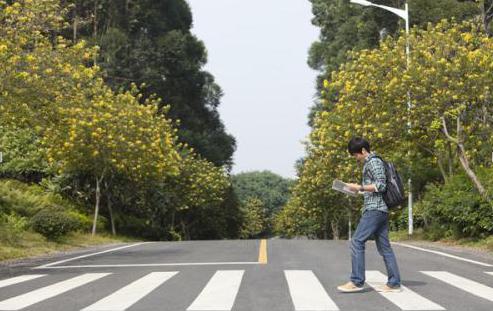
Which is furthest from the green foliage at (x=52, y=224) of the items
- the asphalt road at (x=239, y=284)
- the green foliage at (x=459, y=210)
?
the green foliage at (x=459, y=210)

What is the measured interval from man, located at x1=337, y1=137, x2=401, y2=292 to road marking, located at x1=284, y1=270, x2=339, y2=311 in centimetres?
38

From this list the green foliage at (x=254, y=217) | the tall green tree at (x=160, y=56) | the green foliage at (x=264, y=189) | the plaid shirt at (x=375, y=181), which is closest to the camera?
the plaid shirt at (x=375, y=181)

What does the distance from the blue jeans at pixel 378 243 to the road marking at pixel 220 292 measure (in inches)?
58.9

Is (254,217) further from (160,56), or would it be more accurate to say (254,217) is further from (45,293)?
(45,293)

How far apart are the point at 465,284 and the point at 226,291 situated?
322cm

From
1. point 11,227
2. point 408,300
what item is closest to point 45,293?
point 408,300

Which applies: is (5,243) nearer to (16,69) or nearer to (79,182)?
(16,69)

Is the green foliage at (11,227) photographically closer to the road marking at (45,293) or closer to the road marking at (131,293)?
the road marking at (45,293)

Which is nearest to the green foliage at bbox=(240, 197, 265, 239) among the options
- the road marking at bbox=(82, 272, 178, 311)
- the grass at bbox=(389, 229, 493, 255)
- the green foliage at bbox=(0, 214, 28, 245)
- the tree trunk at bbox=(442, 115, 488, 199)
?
the grass at bbox=(389, 229, 493, 255)

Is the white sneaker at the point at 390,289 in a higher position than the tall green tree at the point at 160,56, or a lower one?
lower

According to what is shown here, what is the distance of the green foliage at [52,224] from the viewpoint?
19109 millimetres

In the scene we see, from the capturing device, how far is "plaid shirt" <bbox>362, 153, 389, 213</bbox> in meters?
7.73

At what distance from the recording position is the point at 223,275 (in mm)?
9531

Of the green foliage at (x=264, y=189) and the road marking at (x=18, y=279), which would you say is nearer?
the road marking at (x=18, y=279)
